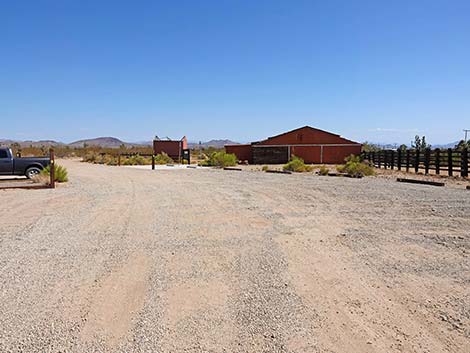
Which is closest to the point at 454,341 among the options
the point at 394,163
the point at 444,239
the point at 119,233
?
the point at 444,239

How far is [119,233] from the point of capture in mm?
9633

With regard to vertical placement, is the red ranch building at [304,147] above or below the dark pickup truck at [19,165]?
above

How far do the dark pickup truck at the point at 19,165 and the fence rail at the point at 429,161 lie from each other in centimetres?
2184

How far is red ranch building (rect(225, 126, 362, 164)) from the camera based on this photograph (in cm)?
5288

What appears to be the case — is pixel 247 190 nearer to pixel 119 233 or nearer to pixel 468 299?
pixel 119 233

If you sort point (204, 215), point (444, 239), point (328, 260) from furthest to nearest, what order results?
point (204, 215) → point (444, 239) → point (328, 260)

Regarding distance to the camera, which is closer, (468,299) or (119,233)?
(468,299)

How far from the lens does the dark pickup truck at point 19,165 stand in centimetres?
2334

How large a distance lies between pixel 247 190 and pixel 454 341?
14360 mm

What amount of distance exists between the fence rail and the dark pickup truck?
21.8 meters

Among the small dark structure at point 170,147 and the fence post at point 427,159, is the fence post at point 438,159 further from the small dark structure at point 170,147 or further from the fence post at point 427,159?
the small dark structure at point 170,147

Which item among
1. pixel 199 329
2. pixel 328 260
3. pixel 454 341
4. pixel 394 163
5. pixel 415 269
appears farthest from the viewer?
pixel 394 163

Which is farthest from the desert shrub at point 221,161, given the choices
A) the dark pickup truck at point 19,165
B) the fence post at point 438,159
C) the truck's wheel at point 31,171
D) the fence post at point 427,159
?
the truck's wheel at point 31,171

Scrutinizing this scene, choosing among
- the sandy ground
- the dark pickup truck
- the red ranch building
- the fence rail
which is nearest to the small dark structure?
the red ranch building
